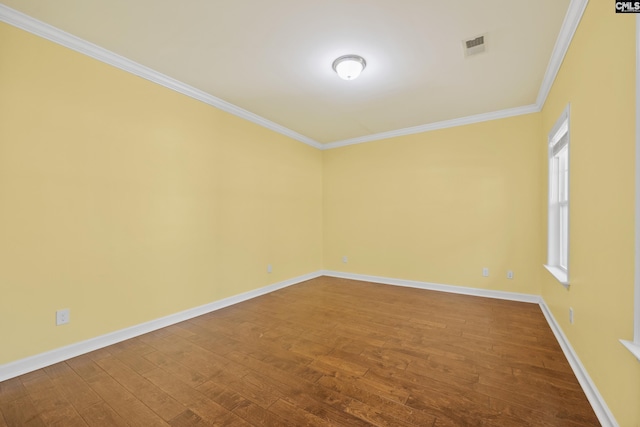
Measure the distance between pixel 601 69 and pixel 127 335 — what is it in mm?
4139

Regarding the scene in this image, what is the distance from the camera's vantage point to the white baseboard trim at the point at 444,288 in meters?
3.65

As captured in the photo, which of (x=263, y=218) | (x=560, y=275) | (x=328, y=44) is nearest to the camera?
(x=328, y=44)


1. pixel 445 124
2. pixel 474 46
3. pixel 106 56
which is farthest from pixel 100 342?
pixel 445 124

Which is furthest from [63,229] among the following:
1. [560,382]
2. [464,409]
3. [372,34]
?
[560,382]

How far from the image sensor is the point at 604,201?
153cm

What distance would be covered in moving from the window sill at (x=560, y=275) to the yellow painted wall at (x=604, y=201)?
0.11 metres

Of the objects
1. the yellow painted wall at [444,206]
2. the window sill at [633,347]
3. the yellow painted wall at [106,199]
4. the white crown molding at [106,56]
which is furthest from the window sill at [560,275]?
the white crown molding at [106,56]

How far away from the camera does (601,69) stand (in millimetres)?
1568

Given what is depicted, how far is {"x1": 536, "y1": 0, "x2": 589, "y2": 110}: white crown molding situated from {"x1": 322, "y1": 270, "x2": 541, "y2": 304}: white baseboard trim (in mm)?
2582

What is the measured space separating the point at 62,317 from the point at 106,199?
102 cm

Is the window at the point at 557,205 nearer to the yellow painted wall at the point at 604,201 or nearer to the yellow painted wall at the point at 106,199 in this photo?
the yellow painted wall at the point at 604,201

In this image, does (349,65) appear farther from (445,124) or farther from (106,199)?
(106,199)

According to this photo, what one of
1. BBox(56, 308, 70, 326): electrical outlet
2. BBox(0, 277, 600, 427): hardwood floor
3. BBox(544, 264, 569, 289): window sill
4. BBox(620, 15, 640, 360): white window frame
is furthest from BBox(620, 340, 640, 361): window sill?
BBox(56, 308, 70, 326): electrical outlet

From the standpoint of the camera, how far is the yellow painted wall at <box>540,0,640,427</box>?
1.26 metres
